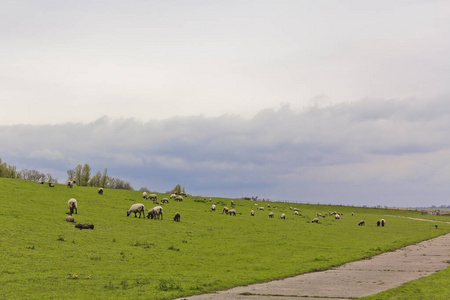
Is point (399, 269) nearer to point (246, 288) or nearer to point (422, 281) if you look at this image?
point (422, 281)

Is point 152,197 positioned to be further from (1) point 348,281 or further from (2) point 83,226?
(1) point 348,281

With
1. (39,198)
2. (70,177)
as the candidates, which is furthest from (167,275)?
(70,177)

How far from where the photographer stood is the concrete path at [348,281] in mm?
16373

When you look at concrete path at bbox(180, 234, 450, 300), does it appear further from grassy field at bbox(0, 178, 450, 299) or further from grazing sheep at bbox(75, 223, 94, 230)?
grazing sheep at bbox(75, 223, 94, 230)

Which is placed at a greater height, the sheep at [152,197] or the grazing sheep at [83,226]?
the sheep at [152,197]

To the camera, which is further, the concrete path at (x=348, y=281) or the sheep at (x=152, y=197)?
the sheep at (x=152, y=197)

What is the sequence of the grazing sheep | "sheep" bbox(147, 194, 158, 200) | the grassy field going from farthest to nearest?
"sheep" bbox(147, 194, 158, 200) → the grazing sheep → the grassy field

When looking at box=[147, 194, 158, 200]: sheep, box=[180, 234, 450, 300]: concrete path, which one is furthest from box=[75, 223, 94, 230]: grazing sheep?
box=[147, 194, 158, 200]: sheep

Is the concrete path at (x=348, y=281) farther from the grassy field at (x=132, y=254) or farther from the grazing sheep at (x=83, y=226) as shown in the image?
the grazing sheep at (x=83, y=226)

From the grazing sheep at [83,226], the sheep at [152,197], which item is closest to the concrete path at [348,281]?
the grazing sheep at [83,226]

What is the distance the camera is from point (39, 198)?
51.0 meters

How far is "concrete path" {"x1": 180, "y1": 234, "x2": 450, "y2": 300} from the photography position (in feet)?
53.7

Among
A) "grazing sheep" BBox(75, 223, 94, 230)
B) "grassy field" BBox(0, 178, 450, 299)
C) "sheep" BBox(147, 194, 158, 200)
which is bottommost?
"grassy field" BBox(0, 178, 450, 299)

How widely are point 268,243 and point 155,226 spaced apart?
13052mm
